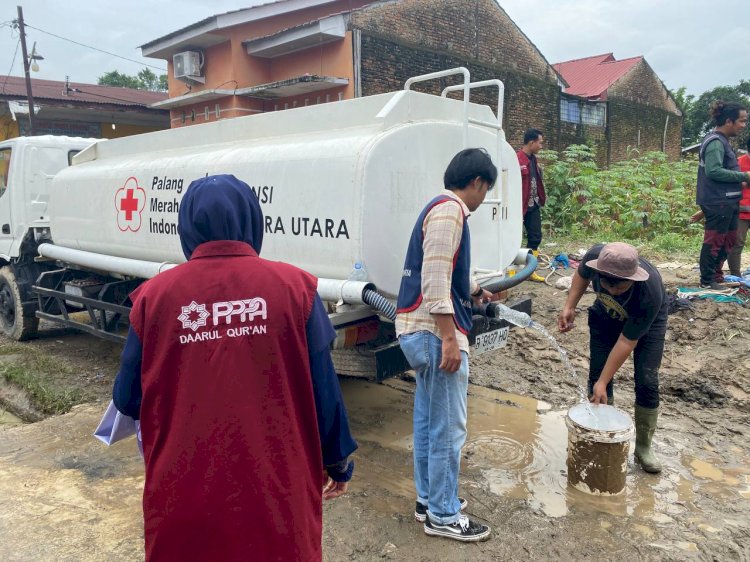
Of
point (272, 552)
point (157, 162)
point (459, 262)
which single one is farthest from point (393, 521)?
point (157, 162)

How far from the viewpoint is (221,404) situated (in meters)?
1.61

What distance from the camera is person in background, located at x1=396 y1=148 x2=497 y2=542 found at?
2.82 m

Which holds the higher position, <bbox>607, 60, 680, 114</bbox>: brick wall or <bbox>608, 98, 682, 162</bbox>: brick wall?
<bbox>607, 60, 680, 114</bbox>: brick wall

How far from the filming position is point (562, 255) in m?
8.50

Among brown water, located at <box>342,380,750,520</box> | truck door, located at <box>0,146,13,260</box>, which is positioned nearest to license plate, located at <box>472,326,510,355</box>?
brown water, located at <box>342,380,750,520</box>

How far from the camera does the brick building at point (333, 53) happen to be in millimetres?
14406

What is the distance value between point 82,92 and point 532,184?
59.2 ft

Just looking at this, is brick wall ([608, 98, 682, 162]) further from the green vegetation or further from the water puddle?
the water puddle

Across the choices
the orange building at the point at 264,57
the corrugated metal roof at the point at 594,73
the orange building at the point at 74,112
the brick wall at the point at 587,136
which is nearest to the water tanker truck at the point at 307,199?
the orange building at the point at 264,57

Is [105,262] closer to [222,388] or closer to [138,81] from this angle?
[222,388]

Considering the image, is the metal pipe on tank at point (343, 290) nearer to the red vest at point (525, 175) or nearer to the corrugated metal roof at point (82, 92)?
the red vest at point (525, 175)

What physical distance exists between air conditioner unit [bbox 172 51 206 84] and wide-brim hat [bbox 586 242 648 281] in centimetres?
1572

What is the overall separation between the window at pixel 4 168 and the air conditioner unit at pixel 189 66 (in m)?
10.2

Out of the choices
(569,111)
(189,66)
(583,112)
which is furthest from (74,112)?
(583,112)
